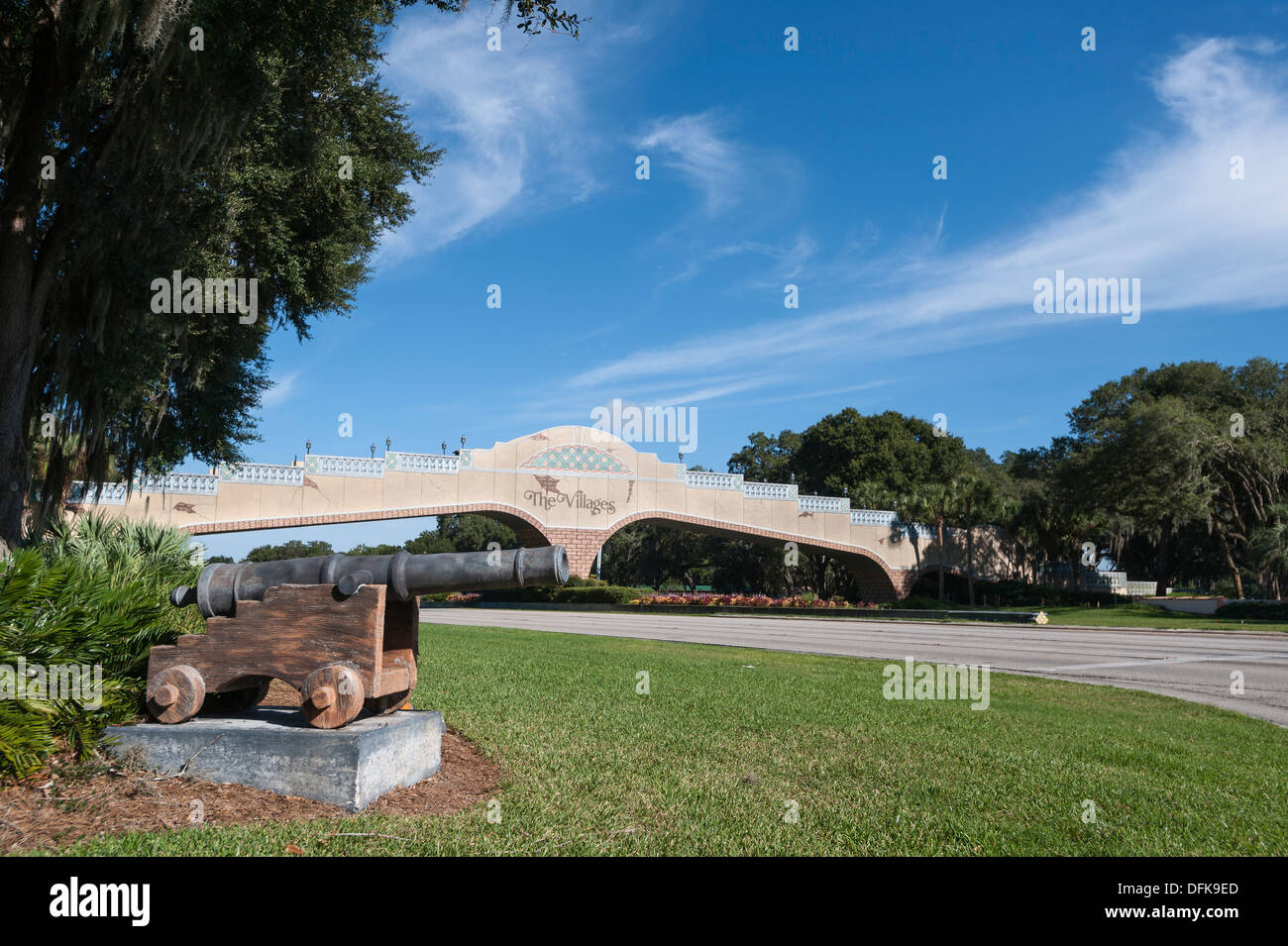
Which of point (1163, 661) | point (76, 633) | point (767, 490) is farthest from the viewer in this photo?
point (767, 490)

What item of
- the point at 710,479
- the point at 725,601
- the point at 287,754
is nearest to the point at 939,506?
the point at 710,479

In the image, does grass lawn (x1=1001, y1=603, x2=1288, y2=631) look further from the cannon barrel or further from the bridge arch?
the cannon barrel

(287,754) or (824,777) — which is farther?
(824,777)

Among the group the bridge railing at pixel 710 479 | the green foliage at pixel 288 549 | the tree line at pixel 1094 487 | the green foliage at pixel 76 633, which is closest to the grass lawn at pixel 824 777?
the green foliage at pixel 76 633

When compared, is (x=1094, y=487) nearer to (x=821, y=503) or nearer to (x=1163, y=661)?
Result: (x=821, y=503)

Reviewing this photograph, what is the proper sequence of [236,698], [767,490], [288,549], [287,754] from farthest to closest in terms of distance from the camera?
1. [288,549]
2. [767,490]
3. [236,698]
4. [287,754]

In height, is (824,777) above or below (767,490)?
below

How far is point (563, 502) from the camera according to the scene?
44.7 metres

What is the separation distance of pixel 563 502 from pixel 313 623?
131ft

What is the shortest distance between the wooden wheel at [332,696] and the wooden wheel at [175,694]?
0.73 meters

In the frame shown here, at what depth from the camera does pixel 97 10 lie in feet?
29.0

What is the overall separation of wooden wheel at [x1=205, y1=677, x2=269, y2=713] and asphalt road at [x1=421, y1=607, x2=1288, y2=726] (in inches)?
364

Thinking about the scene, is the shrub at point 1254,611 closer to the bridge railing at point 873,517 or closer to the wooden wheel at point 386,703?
the bridge railing at point 873,517
